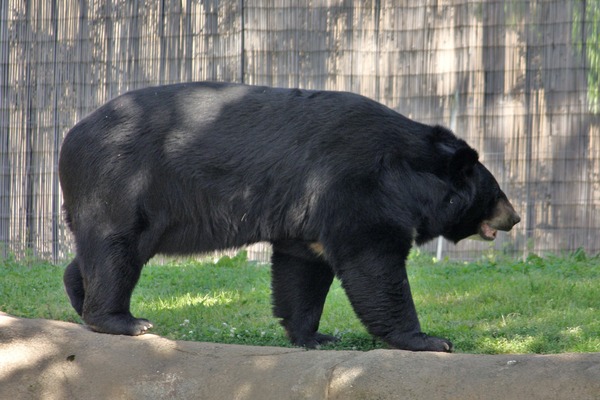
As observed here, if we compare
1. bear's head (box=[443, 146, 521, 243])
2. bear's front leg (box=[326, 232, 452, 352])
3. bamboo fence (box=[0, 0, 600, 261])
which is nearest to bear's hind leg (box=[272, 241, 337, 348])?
bear's front leg (box=[326, 232, 452, 352])

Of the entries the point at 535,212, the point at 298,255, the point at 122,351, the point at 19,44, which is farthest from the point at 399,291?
the point at 19,44

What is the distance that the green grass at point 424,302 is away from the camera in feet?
19.8

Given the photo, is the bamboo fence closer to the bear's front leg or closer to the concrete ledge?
the bear's front leg

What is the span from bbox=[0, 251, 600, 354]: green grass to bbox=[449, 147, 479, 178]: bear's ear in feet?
3.27

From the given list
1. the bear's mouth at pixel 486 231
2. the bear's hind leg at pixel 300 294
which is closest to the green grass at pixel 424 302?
the bear's hind leg at pixel 300 294

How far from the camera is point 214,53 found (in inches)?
375

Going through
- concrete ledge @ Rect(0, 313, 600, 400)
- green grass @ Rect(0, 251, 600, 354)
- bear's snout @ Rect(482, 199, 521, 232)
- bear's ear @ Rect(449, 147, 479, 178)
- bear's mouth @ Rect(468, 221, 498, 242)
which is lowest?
green grass @ Rect(0, 251, 600, 354)

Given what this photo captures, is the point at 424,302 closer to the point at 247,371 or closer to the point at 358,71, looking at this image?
the point at 247,371

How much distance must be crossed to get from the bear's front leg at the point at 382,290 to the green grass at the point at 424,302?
45 cm

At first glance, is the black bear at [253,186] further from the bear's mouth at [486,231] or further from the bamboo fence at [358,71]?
the bamboo fence at [358,71]

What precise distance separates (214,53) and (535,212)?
341 centimetres

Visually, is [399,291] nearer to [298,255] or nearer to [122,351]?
[298,255]

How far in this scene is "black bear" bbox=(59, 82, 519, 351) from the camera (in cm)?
545

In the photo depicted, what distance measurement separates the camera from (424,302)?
284 inches
